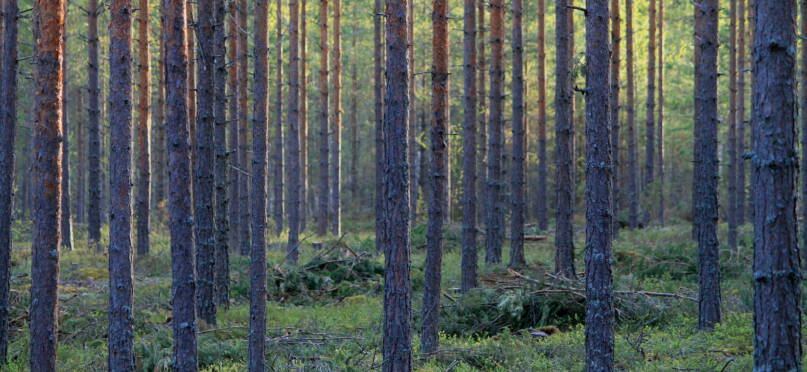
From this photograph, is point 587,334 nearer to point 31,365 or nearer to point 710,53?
point 710,53

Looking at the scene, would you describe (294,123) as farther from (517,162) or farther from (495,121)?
(517,162)

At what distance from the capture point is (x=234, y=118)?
1825 centimetres

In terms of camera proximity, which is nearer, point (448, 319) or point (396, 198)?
point (396, 198)

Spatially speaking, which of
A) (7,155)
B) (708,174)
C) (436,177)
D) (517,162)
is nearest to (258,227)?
(436,177)

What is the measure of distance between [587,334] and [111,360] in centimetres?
556

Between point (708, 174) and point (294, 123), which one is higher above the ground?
point (294, 123)

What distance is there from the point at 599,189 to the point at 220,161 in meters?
7.36

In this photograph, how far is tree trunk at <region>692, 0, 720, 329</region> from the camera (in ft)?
34.0

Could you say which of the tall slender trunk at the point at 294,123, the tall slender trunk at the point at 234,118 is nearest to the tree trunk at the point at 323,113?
the tall slender trunk at the point at 294,123

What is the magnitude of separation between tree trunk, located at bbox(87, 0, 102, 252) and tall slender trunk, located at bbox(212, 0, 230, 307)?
8693 mm

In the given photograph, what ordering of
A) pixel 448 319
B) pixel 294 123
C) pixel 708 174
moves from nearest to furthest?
1. pixel 708 174
2. pixel 448 319
3. pixel 294 123

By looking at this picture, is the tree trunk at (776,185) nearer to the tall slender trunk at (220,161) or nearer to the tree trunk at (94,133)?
the tall slender trunk at (220,161)

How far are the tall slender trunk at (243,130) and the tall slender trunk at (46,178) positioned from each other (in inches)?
296

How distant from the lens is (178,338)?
841 cm
